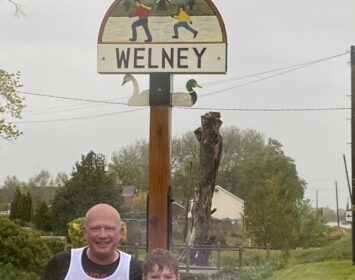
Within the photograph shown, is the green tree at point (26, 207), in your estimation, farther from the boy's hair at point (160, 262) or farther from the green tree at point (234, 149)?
the boy's hair at point (160, 262)

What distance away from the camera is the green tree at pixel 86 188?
27406 mm

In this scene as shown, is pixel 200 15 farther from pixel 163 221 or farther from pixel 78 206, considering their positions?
pixel 78 206

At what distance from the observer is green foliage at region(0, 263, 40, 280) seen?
34.7ft

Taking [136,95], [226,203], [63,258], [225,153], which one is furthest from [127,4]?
[226,203]

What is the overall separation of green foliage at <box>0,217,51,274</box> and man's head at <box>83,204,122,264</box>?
9.50m

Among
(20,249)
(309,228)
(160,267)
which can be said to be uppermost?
(309,228)

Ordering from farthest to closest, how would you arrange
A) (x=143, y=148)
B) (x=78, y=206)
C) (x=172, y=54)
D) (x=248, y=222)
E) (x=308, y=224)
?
(x=143, y=148)
(x=308, y=224)
(x=248, y=222)
(x=78, y=206)
(x=172, y=54)

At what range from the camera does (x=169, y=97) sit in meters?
5.21

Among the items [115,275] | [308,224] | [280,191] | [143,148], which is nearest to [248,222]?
[280,191]

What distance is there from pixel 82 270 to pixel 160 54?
2350 millimetres

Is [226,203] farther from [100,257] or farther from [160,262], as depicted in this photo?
[160,262]

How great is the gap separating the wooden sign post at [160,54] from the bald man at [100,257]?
2.12 metres

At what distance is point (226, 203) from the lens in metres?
60.6

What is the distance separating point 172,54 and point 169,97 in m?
0.33
